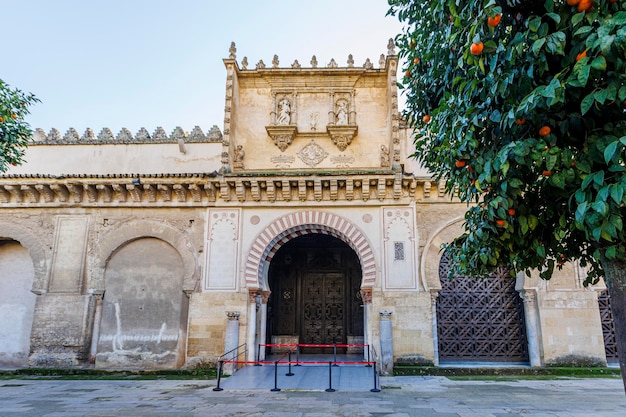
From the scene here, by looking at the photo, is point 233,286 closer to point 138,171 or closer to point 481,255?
point 138,171

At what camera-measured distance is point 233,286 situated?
960cm

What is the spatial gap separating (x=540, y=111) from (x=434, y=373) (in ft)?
23.1

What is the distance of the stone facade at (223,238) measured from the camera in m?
9.30

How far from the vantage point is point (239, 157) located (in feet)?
35.3

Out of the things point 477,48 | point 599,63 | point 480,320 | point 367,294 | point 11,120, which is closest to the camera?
point 599,63

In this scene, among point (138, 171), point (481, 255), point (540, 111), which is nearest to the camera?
point (540, 111)

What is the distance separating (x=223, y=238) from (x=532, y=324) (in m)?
7.04

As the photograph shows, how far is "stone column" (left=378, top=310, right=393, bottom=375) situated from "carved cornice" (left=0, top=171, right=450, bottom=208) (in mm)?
2703

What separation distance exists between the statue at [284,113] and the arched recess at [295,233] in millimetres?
2501

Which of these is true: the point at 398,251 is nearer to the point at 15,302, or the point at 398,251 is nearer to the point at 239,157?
the point at 239,157

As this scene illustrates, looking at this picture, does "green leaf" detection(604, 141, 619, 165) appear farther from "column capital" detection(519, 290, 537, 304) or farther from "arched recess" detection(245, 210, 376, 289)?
"column capital" detection(519, 290, 537, 304)

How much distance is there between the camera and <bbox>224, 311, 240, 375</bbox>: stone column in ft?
29.4

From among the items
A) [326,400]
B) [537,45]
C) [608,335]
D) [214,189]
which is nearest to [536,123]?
[537,45]

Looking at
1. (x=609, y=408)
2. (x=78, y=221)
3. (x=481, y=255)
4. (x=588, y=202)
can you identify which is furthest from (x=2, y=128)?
(x=609, y=408)
